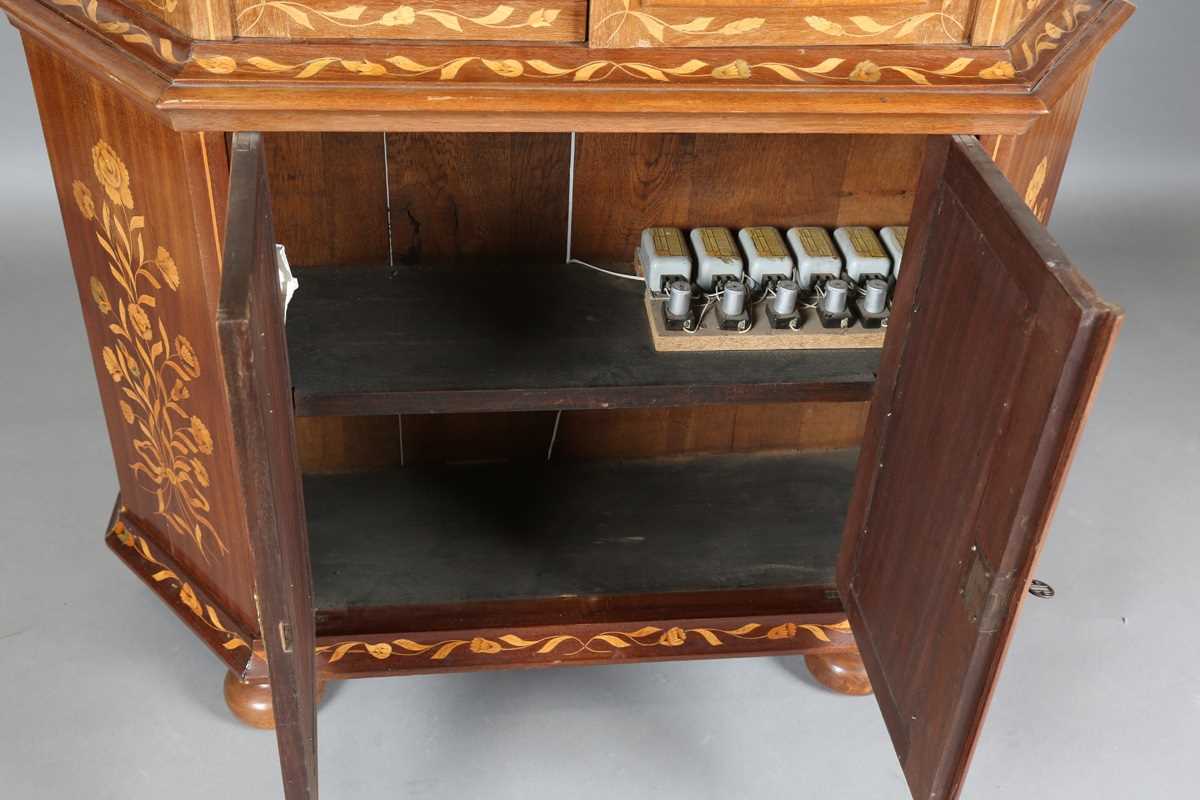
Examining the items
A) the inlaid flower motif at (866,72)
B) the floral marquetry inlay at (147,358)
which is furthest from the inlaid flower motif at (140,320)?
the inlaid flower motif at (866,72)

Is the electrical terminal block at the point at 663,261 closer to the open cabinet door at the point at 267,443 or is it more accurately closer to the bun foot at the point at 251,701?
the open cabinet door at the point at 267,443

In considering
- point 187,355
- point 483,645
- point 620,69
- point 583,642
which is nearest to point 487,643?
point 483,645

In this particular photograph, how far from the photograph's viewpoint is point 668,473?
262 centimetres

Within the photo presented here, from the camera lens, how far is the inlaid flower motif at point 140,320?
1958mm

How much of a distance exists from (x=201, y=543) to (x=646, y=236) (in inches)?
35.3

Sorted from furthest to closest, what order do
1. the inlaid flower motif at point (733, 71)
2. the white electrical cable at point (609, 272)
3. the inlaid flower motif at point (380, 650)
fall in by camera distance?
the white electrical cable at point (609, 272) < the inlaid flower motif at point (380, 650) < the inlaid flower motif at point (733, 71)

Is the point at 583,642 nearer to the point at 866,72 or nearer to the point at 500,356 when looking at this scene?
the point at 500,356

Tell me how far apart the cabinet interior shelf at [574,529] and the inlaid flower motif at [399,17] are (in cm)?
100

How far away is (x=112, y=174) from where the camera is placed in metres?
1.82

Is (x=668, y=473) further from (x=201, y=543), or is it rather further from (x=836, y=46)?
(x=836, y=46)

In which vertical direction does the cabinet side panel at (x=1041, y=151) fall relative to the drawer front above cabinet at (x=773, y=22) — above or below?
below

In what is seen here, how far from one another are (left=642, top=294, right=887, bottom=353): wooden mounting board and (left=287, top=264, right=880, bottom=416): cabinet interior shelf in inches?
0.6

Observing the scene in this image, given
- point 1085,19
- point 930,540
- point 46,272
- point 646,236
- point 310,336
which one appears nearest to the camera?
point 930,540

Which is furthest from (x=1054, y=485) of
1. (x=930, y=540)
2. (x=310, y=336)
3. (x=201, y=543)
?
(x=201, y=543)
